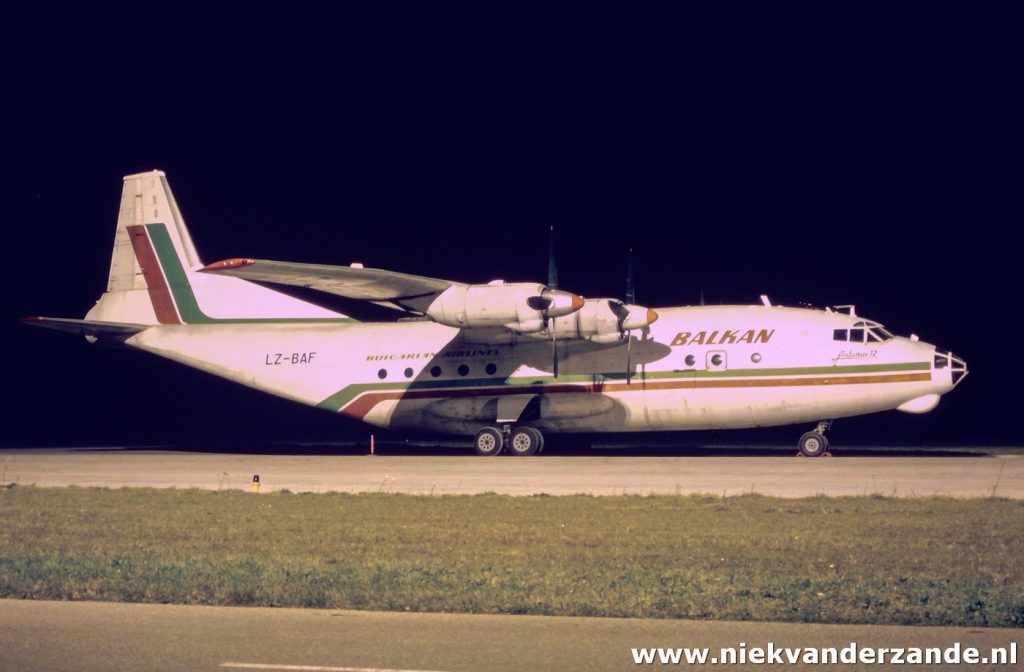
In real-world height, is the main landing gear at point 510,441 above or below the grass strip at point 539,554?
above

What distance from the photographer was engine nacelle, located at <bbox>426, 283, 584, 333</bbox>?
27.9m

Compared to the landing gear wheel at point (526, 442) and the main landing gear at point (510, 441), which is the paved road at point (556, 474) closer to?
the main landing gear at point (510, 441)

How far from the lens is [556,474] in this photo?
23.6 meters

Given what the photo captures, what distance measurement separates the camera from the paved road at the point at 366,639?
7.46m

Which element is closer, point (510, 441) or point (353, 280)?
point (353, 280)

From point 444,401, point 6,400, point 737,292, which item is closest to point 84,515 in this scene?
point 444,401

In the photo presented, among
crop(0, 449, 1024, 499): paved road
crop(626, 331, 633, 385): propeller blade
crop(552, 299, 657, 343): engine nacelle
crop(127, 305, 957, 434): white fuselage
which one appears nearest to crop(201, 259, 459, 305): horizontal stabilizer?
crop(127, 305, 957, 434): white fuselage

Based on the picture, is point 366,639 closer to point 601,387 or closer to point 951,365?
point 601,387

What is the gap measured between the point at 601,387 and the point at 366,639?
21.6m

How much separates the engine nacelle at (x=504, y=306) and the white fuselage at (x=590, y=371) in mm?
2125

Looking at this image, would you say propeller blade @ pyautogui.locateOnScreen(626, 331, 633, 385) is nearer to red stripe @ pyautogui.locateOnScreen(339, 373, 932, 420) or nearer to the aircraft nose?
red stripe @ pyautogui.locateOnScreen(339, 373, 932, 420)

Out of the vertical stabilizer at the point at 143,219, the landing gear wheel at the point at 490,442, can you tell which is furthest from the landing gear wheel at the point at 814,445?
the vertical stabilizer at the point at 143,219

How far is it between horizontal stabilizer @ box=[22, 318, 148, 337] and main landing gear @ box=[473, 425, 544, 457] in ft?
35.1

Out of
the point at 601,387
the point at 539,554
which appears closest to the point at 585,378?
the point at 601,387
